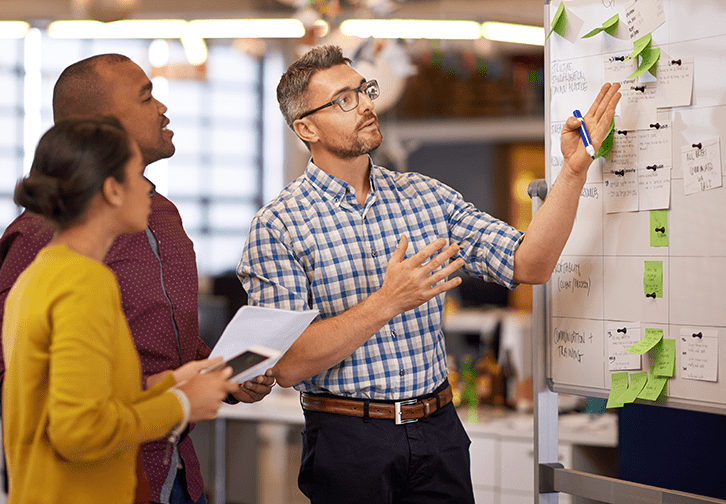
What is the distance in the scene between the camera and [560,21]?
5.92 feet

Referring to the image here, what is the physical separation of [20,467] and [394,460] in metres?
0.82

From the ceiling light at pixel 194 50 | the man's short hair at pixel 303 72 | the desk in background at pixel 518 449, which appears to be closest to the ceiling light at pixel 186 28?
the ceiling light at pixel 194 50

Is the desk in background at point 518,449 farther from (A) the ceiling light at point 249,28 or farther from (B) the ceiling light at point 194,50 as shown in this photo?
(A) the ceiling light at point 249,28

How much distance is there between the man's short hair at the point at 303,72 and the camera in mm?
1885

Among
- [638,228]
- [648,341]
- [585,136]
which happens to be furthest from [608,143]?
[648,341]

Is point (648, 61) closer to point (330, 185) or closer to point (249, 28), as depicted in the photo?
point (330, 185)

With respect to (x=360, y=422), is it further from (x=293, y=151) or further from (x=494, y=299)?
(x=293, y=151)

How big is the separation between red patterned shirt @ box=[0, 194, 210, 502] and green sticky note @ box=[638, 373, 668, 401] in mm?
1024

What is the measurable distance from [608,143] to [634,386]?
1.86ft

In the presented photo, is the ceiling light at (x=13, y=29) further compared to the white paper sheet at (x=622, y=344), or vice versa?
the ceiling light at (x=13, y=29)

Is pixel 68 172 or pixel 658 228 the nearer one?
pixel 68 172

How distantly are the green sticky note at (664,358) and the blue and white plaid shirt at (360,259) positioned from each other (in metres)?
0.36

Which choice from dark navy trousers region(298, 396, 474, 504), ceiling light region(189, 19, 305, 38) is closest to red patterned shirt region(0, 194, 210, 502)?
dark navy trousers region(298, 396, 474, 504)

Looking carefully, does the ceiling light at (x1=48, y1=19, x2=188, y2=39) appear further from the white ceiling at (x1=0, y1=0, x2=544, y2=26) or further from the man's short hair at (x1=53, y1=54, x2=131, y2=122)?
the man's short hair at (x1=53, y1=54, x2=131, y2=122)
